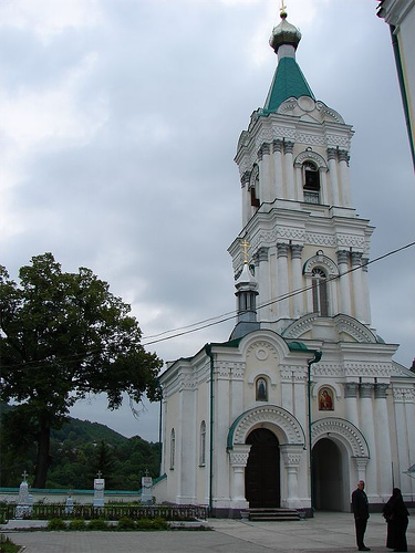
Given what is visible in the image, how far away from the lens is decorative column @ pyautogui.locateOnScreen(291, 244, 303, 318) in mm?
26125

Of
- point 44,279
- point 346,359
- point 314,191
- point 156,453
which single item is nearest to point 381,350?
point 346,359

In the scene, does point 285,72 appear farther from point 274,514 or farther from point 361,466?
point 274,514

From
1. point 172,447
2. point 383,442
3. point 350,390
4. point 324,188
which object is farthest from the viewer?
point 324,188

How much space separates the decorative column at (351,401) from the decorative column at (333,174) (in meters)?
8.69

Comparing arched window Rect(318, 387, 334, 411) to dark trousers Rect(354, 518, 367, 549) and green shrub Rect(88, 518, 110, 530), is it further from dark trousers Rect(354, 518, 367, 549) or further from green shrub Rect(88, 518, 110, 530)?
dark trousers Rect(354, 518, 367, 549)

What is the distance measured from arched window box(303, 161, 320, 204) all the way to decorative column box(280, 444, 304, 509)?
12.4 m

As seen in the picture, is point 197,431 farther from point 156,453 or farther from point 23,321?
point 156,453

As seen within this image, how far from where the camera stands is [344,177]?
29.2m

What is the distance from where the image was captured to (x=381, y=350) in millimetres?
25375

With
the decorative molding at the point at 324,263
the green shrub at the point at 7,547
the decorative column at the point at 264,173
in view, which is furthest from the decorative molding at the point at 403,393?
the green shrub at the point at 7,547

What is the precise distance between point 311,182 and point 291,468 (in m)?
14.2

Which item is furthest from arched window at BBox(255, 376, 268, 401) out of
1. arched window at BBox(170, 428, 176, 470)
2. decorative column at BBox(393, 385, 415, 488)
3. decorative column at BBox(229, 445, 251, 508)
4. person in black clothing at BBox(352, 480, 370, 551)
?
person in black clothing at BBox(352, 480, 370, 551)

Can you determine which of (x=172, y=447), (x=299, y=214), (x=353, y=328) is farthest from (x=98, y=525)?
(x=299, y=214)

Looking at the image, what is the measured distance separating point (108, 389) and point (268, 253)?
34.4ft
